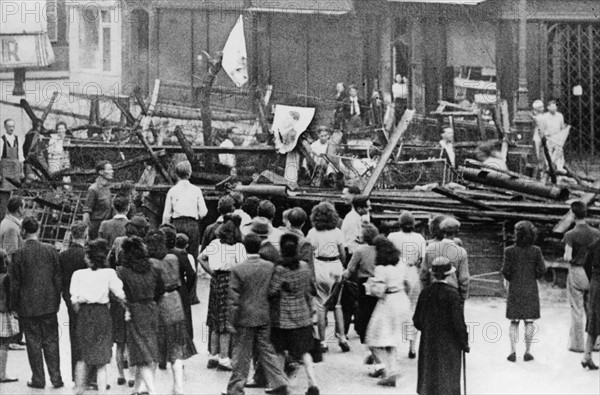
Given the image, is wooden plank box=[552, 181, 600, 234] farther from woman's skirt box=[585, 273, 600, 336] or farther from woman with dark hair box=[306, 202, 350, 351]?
woman with dark hair box=[306, 202, 350, 351]

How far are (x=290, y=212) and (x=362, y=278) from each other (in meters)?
1.13

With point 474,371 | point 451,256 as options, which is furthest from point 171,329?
point 474,371

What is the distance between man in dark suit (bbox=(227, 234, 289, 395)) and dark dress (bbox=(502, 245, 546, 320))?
3.18 m

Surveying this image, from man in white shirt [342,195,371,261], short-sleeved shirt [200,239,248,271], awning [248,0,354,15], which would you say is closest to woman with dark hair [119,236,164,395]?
short-sleeved shirt [200,239,248,271]

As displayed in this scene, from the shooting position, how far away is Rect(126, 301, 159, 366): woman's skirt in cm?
993

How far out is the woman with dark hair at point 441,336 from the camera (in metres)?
9.68

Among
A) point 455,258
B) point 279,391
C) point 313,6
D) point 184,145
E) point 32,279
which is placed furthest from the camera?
point 313,6

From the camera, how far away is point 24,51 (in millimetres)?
24953

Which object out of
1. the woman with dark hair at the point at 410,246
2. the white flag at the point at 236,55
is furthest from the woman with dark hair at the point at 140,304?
the white flag at the point at 236,55

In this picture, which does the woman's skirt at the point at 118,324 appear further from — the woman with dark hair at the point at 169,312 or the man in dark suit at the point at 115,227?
the man in dark suit at the point at 115,227

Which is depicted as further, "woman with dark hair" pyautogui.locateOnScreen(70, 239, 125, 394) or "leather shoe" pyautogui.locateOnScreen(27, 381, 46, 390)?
"leather shoe" pyautogui.locateOnScreen(27, 381, 46, 390)

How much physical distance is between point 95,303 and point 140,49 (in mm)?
17909

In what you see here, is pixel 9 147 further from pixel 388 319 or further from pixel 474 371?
pixel 474 371

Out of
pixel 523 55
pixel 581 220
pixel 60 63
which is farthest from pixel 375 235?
pixel 60 63
